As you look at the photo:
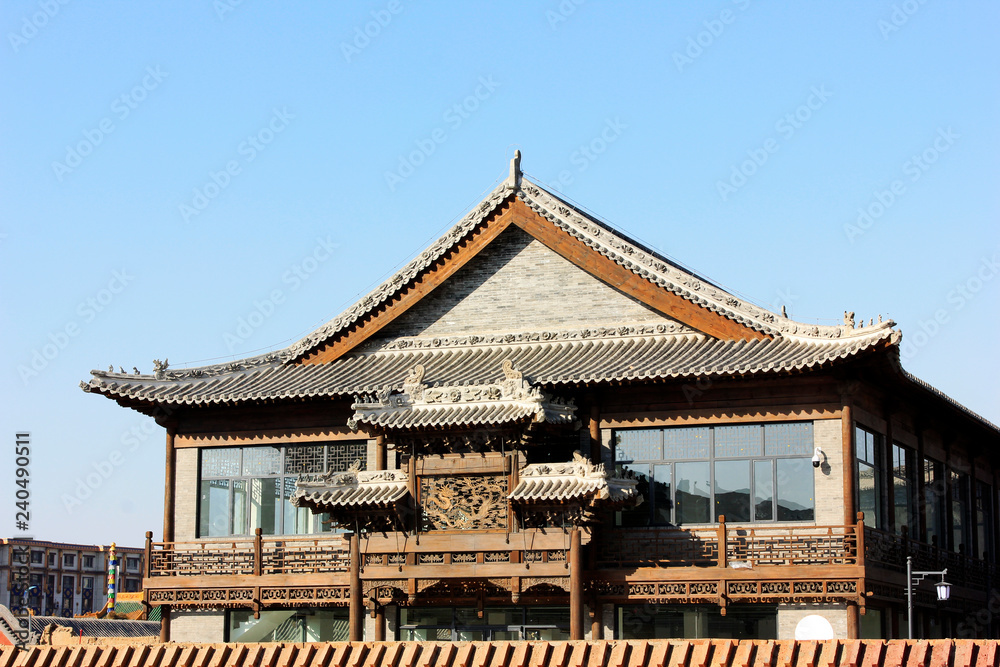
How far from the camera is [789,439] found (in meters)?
26.5

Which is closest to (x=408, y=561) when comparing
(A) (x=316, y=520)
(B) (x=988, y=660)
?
(A) (x=316, y=520)

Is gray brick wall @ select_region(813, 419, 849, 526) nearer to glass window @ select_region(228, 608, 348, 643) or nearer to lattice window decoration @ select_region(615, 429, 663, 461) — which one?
lattice window decoration @ select_region(615, 429, 663, 461)

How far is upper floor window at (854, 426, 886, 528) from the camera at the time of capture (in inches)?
1059

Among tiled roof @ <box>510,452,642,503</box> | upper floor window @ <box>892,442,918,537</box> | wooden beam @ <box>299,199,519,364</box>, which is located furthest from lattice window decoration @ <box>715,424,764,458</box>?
wooden beam @ <box>299,199,519,364</box>

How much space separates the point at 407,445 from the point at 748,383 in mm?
6687

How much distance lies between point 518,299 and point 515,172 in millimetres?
2743

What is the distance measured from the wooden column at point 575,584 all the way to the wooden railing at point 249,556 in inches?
204

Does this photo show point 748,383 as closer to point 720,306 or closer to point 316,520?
Answer: point 720,306

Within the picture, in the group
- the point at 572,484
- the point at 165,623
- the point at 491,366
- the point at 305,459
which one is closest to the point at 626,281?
the point at 491,366

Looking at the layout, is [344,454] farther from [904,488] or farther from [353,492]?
[904,488]

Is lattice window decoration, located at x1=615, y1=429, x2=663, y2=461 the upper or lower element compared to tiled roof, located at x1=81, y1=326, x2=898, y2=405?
lower

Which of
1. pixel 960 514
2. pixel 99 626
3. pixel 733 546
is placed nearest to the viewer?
pixel 733 546

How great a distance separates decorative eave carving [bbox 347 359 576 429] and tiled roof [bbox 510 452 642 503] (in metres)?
0.95

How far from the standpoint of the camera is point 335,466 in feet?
95.8
